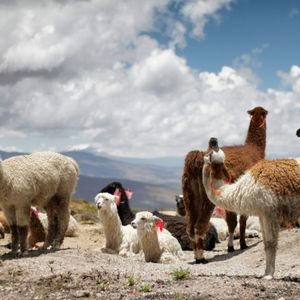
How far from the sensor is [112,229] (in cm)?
1235

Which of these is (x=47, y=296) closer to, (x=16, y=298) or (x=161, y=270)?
(x=16, y=298)

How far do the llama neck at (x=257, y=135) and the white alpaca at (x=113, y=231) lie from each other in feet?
13.5

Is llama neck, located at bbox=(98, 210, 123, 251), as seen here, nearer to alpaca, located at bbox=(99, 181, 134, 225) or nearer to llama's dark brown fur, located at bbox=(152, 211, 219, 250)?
llama's dark brown fur, located at bbox=(152, 211, 219, 250)

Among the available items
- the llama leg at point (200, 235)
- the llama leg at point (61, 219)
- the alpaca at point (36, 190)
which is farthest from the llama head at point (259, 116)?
the llama leg at point (61, 219)

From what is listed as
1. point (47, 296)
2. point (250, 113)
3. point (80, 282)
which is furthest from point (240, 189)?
point (250, 113)

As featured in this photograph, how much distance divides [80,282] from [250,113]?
8.37m

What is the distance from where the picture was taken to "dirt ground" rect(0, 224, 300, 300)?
263 inches

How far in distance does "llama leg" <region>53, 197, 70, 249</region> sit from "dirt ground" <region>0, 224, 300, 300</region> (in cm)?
115

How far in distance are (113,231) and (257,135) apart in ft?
15.5

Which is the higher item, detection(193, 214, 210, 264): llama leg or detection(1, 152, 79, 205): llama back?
detection(1, 152, 79, 205): llama back

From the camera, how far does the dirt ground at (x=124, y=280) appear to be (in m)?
6.68

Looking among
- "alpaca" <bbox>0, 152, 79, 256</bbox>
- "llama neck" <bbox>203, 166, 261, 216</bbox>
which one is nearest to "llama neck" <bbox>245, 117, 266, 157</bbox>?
"alpaca" <bbox>0, 152, 79, 256</bbox>

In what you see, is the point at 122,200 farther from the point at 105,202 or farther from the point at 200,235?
the point at 200,235

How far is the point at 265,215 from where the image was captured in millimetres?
8203
